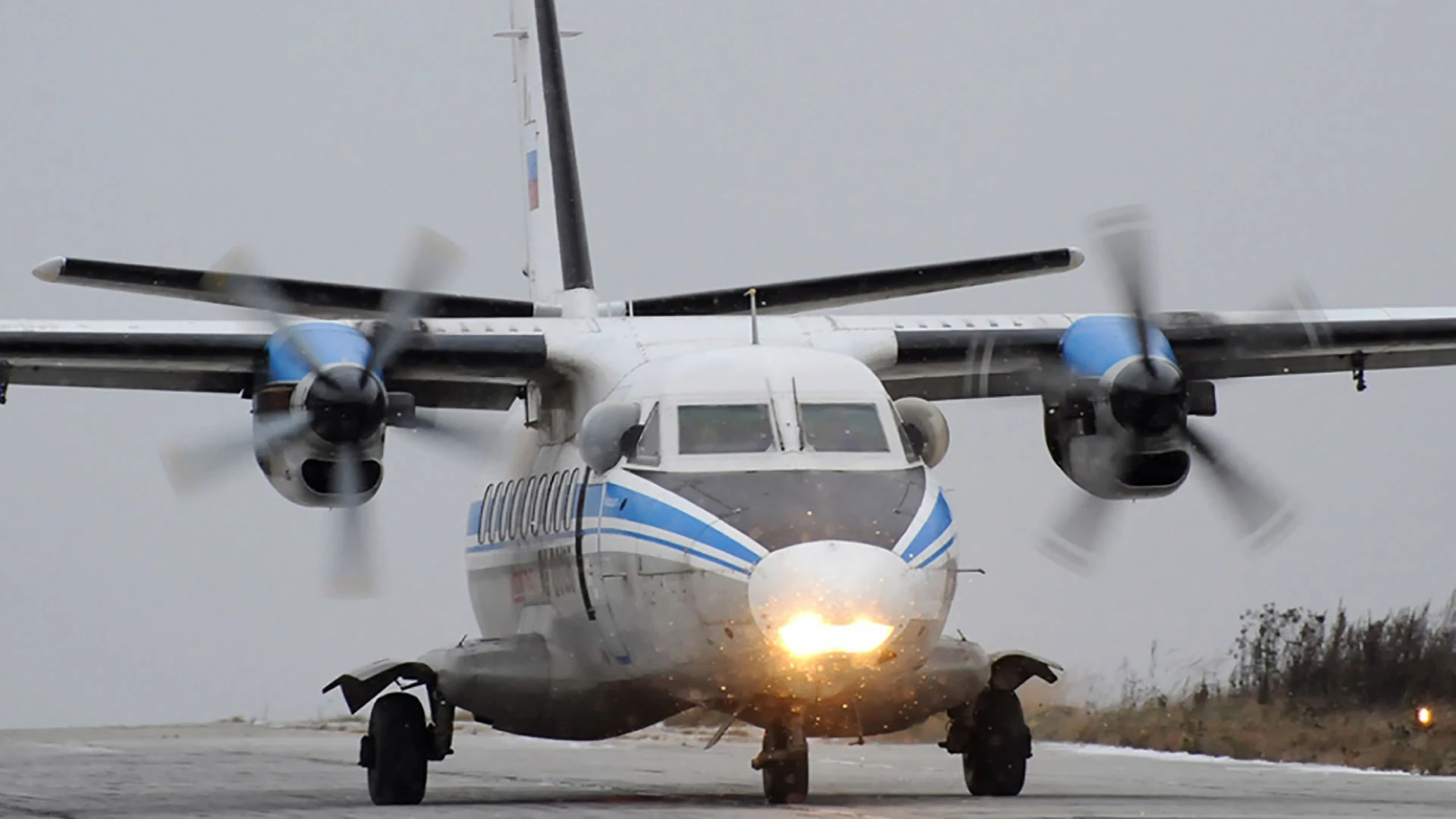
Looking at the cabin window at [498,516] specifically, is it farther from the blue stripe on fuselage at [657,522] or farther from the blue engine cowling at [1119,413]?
the blue engine cowling at [1119,413]

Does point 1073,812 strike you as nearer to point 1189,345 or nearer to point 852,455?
point 852,455

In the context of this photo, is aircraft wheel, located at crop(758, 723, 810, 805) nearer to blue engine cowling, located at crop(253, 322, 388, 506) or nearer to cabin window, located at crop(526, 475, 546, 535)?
cabin window, located at crop(526, 475, 546, 535)

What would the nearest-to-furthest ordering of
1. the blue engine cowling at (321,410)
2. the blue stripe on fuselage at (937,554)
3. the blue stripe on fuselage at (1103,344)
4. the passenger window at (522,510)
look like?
the blue stripe on fuselage at (937,554) < the blue engine cowling at (321,410) < the blue stripe on fuselage at (1103,344) < the passenger window at (522,510)

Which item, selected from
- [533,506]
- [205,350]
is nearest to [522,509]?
[533,506]

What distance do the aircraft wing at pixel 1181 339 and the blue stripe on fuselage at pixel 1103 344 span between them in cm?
23

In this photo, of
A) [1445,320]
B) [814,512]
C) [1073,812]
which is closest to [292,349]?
[814,512]

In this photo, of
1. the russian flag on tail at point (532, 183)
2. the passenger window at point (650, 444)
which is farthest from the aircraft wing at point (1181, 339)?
the russian flag on tail at point (532, 183)

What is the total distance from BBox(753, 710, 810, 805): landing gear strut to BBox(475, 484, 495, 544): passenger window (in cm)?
408

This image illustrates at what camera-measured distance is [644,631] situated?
13.7 meters

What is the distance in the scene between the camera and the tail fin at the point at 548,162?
20219 millimetres

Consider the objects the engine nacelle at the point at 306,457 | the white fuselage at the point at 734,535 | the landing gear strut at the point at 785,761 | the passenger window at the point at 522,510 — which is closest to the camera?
the white fuselage at the point at 734,535

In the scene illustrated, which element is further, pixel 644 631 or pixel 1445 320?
pixel 1445 320

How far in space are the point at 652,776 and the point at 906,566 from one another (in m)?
5.86

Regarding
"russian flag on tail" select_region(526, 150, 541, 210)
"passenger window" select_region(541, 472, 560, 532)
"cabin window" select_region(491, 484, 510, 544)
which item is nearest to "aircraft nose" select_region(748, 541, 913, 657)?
"passenger window" select_region(541, 472, 560, 532)
